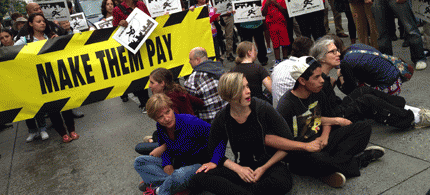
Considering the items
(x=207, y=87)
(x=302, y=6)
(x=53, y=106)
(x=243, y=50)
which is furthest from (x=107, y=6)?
(x=207, y=87)

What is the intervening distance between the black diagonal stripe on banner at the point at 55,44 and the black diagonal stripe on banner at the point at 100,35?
274 millimetres

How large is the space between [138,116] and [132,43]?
55.6 inches

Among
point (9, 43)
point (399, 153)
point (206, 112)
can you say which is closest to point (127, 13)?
point (9, 43)

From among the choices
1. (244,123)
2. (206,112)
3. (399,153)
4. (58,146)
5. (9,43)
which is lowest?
(58,146)

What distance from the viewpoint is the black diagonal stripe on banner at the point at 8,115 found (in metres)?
5.00

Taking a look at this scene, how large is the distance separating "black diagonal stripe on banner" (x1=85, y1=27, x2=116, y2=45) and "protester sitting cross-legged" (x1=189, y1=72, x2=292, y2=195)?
122 inches

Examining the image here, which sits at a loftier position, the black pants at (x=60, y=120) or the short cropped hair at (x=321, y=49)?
the short cropped hair at (x=321, y=49)

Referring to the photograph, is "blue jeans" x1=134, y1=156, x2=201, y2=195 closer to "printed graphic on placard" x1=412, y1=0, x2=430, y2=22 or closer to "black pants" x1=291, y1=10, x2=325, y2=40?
"printed graphic on placard" x1=412, y1=0, x2=430, y2=22

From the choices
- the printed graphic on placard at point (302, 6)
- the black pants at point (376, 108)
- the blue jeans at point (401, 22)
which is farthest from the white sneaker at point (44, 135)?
the blue jeans at point (401, 22)

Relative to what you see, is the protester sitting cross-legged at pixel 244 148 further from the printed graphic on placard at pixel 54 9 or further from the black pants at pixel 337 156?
the printed graphic on placard at pixel 54 9

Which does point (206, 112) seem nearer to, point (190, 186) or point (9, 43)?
point (190, 186)

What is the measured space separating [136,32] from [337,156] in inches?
140

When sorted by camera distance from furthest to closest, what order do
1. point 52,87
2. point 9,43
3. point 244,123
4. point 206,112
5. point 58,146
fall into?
point 9,43
point 58,146
point 52,87
point 206,112
point 244,123

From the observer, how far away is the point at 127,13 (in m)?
5.92
